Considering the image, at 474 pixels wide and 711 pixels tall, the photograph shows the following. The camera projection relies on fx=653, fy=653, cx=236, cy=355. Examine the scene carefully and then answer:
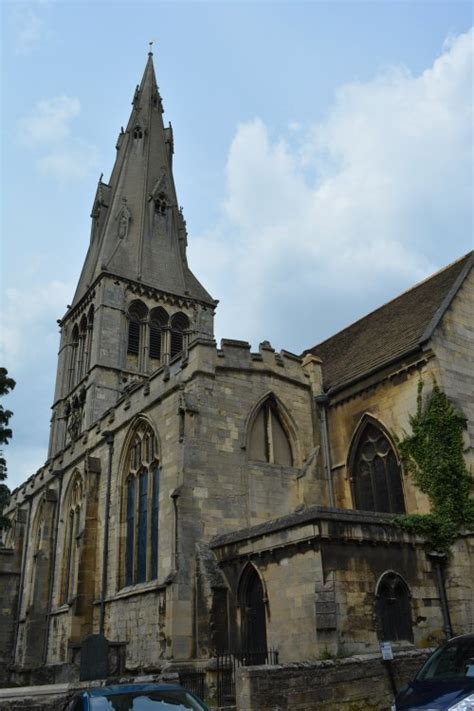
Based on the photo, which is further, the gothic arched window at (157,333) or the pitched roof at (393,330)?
the gothic arched window at (157,333)

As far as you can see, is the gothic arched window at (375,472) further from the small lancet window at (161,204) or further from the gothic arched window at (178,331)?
the small lancet window at (161,204)

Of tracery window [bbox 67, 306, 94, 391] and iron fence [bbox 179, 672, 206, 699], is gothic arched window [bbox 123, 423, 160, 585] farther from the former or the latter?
tracery window [bbox 67, 306, 94, 391]

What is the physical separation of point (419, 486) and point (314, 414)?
497 cm

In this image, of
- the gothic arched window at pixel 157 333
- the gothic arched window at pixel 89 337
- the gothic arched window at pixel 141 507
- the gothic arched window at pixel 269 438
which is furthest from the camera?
the gothic arched window at pixel 157 333

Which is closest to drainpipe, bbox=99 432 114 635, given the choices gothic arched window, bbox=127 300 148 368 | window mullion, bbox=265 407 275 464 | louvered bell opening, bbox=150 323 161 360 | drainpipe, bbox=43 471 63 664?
drainpipe, bbox=43 471 63 664

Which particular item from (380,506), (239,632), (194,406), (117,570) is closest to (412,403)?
(380,506)

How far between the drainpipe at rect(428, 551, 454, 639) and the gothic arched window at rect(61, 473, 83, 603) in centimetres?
1366

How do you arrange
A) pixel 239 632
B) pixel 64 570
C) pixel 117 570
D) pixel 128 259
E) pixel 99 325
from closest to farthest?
pixel 239 632
pixel 117 570
pixel 64 570
pixel 99 325
pixel 128 259

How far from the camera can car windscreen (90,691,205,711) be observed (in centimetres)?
648

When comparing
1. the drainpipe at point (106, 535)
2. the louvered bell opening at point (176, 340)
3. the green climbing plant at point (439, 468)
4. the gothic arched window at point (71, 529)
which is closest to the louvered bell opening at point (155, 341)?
the louvered bell opening at point (176, 340)

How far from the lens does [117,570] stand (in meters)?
19.5

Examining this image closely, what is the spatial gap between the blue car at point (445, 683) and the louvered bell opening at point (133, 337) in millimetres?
33221

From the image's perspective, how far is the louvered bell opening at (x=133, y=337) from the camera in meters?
39.8

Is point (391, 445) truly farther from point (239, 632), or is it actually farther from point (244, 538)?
point (239, 632)
